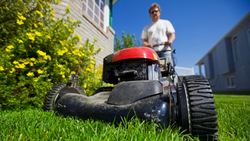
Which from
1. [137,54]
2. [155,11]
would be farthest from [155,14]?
[137,54]

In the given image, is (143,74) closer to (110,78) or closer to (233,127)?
(110,78)

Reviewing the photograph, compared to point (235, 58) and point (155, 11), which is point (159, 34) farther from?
point (235, 58)

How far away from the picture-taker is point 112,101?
139 centimetres

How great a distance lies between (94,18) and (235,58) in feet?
46.7

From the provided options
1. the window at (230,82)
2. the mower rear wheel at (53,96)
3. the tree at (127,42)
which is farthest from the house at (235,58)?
the mower rear wheel at (53,96)

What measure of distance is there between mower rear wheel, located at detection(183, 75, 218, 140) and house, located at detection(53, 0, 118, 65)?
12.6 feet

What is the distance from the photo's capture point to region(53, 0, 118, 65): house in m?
4.30

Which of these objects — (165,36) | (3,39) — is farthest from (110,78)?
(3,39)

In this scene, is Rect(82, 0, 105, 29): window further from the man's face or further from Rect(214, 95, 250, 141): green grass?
Rect(214, 95, 250, 141): green grass

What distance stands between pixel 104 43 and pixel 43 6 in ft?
10.5

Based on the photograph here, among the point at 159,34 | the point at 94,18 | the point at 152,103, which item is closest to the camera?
the point at 152,103

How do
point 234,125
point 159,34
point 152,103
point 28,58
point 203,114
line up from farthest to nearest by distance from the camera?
point 159,34 < point 28,58 < point 234,125 < point 152,103 < point 203,114

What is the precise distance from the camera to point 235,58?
567 inches

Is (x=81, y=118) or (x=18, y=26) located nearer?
(x=81, y=118)
